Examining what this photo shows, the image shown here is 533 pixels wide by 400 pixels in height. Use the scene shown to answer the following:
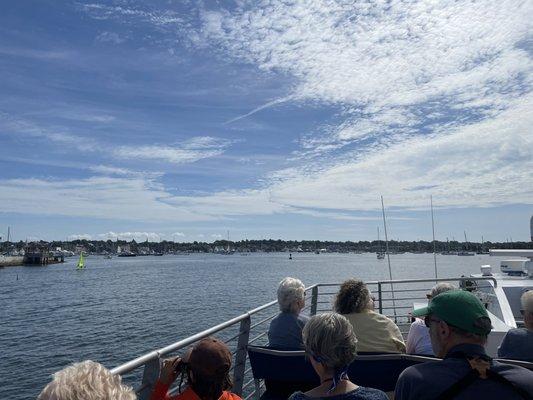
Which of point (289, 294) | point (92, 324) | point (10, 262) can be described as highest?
point (10, 262)

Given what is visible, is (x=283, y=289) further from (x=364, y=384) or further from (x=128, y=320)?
(x=128, y=320)

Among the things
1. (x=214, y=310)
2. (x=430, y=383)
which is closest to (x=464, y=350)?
(x=430, y=383)

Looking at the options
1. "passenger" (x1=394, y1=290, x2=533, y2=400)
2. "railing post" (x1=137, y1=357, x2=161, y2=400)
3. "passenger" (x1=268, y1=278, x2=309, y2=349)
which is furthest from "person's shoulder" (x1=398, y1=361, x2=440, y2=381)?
"passenger" (x1=268, y1=278, x2=309, y2=349)

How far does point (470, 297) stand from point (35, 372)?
18.4 metres

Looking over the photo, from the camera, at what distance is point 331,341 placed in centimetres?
247

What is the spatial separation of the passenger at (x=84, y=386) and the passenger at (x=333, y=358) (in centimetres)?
112

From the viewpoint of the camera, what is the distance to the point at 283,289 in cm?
466

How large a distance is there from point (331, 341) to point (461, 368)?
0.64 meters

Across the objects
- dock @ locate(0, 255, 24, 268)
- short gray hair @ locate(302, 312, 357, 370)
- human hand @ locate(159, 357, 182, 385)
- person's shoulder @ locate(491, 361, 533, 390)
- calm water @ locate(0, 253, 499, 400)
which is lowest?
calm water @ locate(0, 253, 499, 400)

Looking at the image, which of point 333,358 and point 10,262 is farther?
point 10,262

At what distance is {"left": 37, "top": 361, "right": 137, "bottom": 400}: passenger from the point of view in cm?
150

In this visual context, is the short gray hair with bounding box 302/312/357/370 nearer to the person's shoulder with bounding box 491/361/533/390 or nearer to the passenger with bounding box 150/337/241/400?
the passenger with bounding box 150/337/241/400

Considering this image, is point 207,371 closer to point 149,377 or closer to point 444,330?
point 149,377

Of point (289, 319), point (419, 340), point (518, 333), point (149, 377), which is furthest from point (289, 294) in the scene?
point (518, 333)
